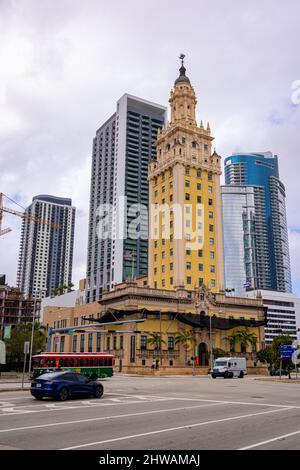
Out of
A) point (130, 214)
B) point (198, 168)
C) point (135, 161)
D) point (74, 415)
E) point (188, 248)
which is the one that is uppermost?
point (135, 161)

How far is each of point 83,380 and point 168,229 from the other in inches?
2610

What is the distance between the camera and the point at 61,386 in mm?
22703

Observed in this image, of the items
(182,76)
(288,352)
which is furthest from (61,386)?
(182,76)

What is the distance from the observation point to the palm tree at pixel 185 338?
7394 centimetres

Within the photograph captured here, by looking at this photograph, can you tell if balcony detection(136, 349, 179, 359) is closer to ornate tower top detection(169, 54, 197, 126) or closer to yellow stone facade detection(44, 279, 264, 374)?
yellow stone facade detection(44, 279, 264, 374)

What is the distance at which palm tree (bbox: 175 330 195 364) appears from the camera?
7394 cm

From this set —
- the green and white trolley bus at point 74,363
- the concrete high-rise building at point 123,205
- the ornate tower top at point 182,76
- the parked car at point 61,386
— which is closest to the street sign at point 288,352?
the green and white trolley bus at point 74,363

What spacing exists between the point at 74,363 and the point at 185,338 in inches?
1177

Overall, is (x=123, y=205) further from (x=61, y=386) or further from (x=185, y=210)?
(x=61, y=386)

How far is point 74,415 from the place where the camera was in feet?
55.8

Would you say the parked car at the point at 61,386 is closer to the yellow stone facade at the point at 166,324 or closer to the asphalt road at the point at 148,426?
the asphalt road at the point at 148,426
